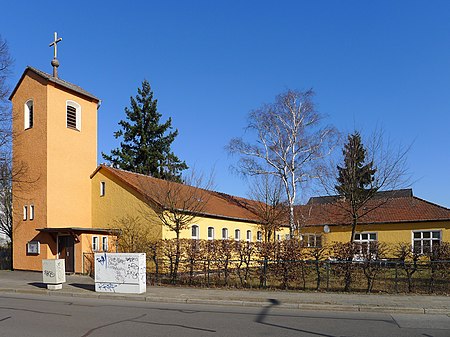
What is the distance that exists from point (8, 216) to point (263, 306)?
1465 inches

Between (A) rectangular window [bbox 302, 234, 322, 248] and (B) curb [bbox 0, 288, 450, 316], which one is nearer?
(B) curb [bbox 0, 288, 450, 316]

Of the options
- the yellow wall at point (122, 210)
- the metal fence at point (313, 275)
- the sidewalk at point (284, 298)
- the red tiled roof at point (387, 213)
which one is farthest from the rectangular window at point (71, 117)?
the red tiled roof at point (387, 213)

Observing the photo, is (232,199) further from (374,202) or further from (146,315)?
(146,315)

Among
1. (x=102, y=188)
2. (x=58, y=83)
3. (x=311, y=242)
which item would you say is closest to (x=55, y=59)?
(x=58, y=83)

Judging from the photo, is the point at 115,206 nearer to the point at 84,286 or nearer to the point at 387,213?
the point at 84,286

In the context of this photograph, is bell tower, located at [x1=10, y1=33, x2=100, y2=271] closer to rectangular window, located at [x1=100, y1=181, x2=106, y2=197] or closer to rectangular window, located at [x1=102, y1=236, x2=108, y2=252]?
rectangular window, located at [x1=100, y1=181, x2=106, y2=197]

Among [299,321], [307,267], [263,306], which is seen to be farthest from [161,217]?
[299,321]

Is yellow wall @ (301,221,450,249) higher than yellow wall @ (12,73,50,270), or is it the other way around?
yellow wall @ (12,73,50,270)

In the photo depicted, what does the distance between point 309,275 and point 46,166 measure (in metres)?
18.2

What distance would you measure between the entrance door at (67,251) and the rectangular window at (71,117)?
7.61m

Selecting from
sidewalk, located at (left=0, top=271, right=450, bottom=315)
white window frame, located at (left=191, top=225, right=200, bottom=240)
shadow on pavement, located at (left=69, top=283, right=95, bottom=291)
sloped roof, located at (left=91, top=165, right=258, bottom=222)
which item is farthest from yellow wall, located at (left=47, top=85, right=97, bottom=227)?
sidewalk, located at (left=0, top=271, right=450, bottom=315)

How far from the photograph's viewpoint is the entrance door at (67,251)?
2628 centimetres

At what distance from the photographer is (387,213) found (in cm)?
3859

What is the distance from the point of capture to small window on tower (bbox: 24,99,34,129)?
29.7 metres
